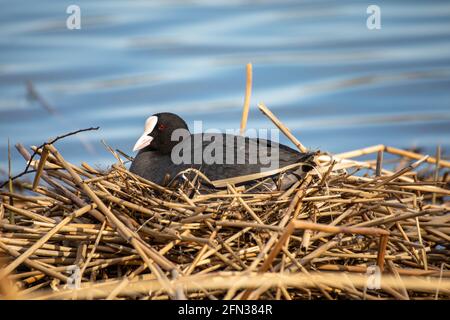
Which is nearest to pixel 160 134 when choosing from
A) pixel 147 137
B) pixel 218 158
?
pixel 147 137

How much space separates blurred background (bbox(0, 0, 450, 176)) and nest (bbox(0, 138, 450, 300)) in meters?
3.32

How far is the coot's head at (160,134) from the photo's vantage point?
458 cm

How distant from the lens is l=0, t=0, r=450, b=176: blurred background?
7754mm

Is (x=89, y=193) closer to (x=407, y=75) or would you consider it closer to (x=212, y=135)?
(x=212, y=135)

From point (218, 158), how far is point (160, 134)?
2.43 feet

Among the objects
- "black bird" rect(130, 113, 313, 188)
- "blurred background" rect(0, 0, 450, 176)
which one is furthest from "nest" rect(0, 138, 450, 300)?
"blurred background" rect(0, 0, 450, 176)

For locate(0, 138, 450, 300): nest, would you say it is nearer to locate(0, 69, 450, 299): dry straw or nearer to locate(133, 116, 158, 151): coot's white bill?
locate(0, 69, 450, 299): dry straw

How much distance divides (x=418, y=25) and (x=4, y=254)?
27.0 feet

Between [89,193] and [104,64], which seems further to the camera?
[104,64]

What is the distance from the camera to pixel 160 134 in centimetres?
460

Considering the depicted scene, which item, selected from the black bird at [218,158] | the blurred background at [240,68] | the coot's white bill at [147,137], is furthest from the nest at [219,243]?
the blurred background at [240,68]

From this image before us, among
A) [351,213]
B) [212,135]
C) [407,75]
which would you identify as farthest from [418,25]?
[351,213]

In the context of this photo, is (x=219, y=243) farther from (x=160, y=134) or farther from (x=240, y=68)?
(x=240, y=68)
